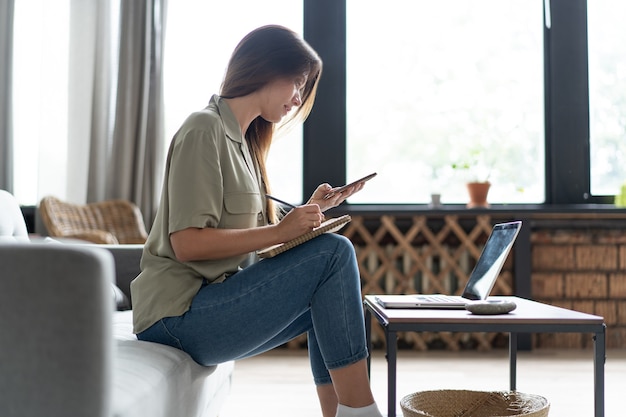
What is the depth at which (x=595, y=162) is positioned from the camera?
3.84 metres

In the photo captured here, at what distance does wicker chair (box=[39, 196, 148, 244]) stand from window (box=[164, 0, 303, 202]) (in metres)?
0.51

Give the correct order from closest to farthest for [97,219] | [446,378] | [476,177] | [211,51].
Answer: [446,378], [97,219], [476,177], [211,51]

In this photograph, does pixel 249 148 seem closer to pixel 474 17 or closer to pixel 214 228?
pixel 214 228

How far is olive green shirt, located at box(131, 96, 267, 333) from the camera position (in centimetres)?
142

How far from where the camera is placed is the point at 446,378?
9.43ft

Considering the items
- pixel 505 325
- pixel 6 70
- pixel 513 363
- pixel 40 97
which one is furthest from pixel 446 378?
pixel 6 70

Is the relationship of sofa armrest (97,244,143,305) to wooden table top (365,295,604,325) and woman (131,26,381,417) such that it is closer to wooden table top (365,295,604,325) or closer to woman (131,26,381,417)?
woman (131,26,381,417)

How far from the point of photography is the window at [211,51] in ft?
12.6

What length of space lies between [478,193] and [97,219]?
1.82 metres

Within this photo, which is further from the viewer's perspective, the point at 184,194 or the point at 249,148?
the point at 249,148

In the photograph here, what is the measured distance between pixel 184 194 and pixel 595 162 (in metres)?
2.95

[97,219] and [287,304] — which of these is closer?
[287,304]

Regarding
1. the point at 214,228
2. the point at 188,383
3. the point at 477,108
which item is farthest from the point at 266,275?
the point at 477,108

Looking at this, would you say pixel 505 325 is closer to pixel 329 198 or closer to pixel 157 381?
pixel 329 198
